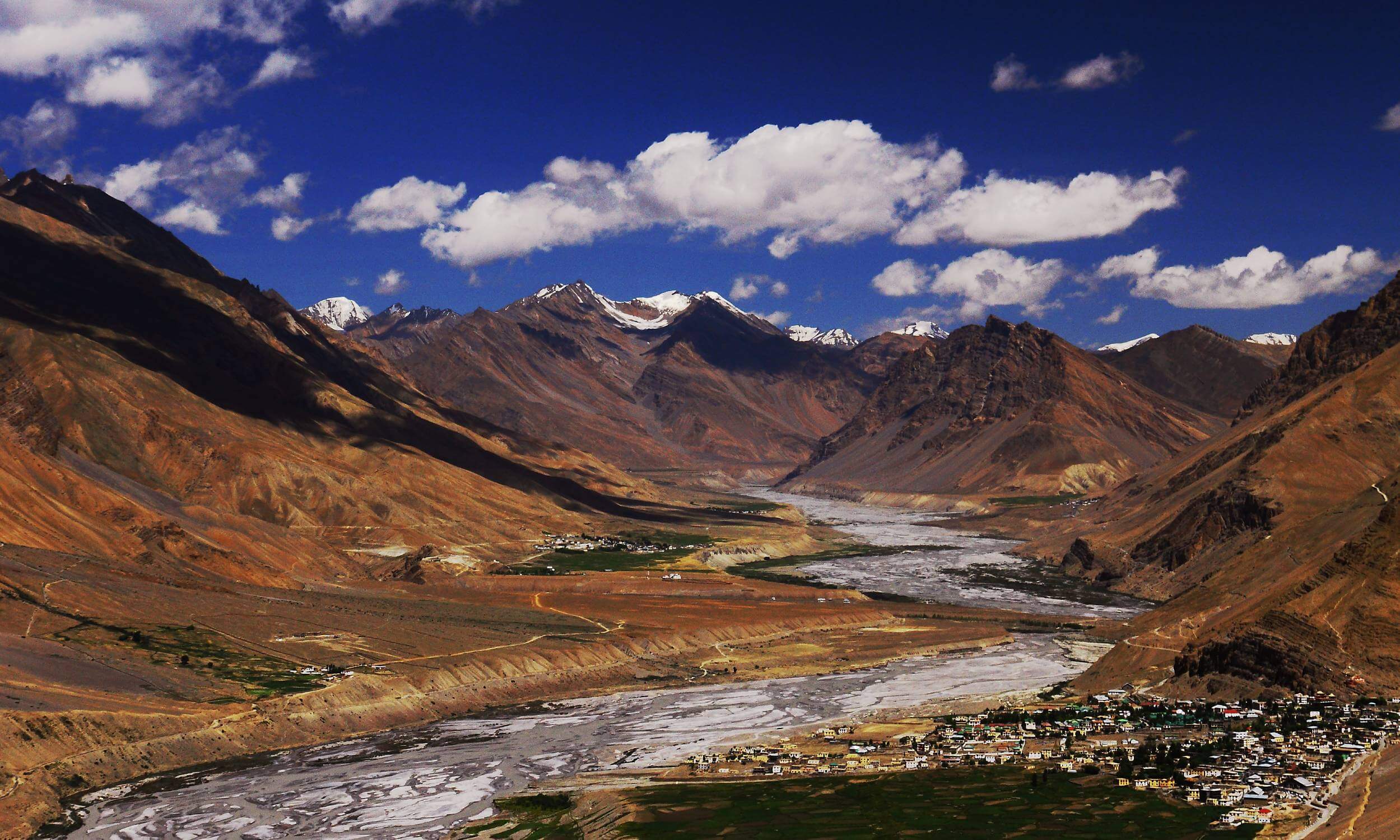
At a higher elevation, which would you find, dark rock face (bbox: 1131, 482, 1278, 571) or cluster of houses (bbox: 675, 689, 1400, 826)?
dark rock face (bbox: 1131, 482, 1278, 571)

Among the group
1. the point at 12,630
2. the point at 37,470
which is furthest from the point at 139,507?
the point at 12,630

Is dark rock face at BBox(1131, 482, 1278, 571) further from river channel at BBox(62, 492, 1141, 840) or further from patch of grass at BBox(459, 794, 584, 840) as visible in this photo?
patch of grass at BBox(459, 794, 584, 840)

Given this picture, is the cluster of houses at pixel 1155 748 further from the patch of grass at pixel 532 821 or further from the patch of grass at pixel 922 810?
the patch of grass at pixel 532 821

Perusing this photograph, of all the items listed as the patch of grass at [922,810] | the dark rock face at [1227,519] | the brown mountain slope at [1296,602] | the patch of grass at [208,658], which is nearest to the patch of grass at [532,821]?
the patch of grass at [922,810]

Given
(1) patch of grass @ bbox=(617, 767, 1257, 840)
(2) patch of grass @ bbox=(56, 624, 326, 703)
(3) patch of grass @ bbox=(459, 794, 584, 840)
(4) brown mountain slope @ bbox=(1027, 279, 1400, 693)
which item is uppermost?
(2) patch of grass @ bbox=(56, 624, 326, 703)

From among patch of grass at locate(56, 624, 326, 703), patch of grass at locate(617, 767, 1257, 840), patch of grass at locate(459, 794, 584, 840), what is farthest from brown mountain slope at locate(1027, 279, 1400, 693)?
patch of grass at locate(56, 624, 326, 703)

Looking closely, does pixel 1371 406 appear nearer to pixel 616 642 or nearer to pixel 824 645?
pixel 824 645
